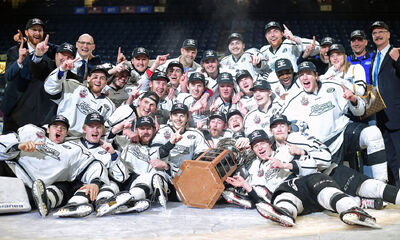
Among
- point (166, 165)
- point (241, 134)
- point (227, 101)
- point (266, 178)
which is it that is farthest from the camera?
point (227, 101)

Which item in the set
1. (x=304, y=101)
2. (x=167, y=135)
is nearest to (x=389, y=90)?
(x=304, y=101)

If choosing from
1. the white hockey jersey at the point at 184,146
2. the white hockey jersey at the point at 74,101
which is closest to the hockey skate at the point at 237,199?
the white hockey jersey at the point at 184,146

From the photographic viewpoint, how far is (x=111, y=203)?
121 inches

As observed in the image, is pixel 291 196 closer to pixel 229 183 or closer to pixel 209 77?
pixel 229 183

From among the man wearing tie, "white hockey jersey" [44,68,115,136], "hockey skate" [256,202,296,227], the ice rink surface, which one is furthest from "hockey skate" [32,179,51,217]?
the man wearing tie

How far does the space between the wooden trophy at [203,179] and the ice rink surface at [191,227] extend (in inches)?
5.7

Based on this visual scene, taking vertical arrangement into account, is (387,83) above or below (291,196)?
above

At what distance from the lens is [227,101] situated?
4984 mm

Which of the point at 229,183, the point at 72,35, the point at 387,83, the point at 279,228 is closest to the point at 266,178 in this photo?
the point at 229,183

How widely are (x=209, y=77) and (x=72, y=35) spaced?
10723 mm

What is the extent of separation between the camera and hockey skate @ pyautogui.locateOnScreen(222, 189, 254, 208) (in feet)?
11.3

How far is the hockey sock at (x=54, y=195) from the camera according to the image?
323cm

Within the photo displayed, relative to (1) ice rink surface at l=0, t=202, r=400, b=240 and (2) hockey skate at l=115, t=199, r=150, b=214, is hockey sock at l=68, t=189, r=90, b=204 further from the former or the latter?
(2) hockey skate at l=115, t=199, r=150, b=214

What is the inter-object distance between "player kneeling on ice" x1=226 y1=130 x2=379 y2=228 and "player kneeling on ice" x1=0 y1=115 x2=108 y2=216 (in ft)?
4.78
